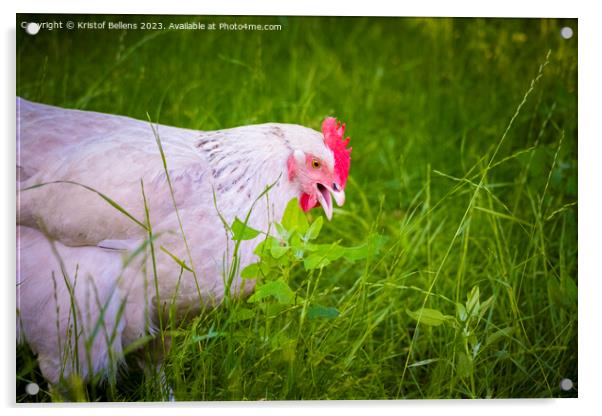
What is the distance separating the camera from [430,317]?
1655mm

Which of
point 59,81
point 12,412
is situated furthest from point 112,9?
point 12,412

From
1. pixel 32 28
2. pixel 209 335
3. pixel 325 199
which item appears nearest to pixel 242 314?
pixel 209 335

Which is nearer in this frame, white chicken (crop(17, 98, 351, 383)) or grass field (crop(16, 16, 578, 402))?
white chicken (crop(17, 98, 351, 383))

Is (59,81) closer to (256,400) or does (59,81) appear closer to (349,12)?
(349,12)

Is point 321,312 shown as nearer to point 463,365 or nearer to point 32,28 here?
point 463,365

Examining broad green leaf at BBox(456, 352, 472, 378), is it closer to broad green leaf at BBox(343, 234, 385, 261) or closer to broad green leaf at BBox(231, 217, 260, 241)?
broad green leaf at BBox(343, 234, 385, 261)

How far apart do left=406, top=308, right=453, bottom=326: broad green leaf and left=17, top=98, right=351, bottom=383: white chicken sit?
1.20 ft

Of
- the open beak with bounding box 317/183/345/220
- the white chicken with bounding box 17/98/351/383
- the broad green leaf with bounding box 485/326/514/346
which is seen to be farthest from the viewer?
the broad green leaf with bounding box 485/326/514/346

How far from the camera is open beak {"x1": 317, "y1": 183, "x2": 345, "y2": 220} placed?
1.55 m

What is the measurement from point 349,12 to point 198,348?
905 millimetres

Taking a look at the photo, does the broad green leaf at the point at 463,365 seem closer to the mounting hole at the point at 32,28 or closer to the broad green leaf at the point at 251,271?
the broad green leaf at the point at 251,271

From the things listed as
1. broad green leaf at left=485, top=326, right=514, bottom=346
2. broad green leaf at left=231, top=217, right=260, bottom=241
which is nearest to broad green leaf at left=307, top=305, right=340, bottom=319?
broad green leaf at left=231, top=217, right=260, bottom=241

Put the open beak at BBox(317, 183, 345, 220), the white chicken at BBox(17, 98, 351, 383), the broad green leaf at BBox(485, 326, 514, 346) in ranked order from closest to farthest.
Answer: the white chicken at BBox(17, 98, 351, 383), the open beak at BBox(317, 183, 345, 220), the broad green leaf at BBox(485, 326, 514, 346)

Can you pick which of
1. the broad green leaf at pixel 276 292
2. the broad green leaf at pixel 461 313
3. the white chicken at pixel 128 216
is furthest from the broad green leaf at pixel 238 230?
the broad green leaf at pixel 461 313
